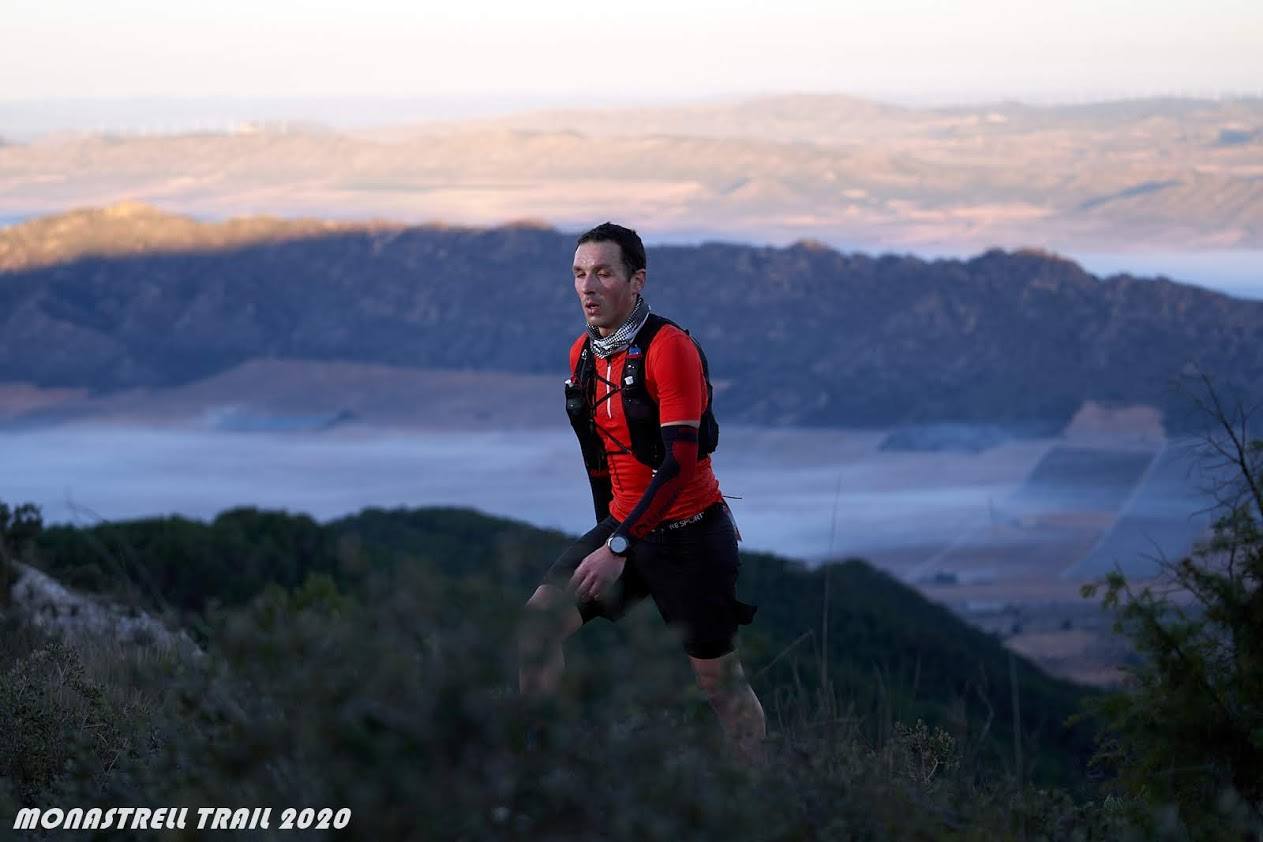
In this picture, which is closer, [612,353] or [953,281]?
[612,353]

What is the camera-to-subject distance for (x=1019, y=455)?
15025cm

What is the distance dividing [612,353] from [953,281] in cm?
16484

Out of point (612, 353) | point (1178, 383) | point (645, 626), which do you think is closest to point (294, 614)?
point (645, 626)

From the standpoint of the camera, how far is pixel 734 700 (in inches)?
158

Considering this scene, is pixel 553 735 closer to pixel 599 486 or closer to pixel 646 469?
pixel 646 469

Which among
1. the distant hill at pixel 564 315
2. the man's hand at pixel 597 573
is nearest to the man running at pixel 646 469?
the man's hand at pixel 597 573

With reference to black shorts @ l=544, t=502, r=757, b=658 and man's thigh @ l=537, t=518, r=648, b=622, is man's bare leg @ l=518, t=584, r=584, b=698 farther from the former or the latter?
black shorts @ l=544, t=502, r=757, b=658

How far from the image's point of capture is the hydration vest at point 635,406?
4469 mm

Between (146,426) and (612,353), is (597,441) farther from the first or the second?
(146,426)

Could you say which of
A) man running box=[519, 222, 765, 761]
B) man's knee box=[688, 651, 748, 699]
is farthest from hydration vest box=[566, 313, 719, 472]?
man's knee box=[688, 651, 748, 699]

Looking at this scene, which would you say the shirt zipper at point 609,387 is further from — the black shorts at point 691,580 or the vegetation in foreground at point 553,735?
the vegetation in foreground at point 553,735

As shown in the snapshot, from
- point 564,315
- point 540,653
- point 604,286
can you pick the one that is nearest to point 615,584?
point 604,286

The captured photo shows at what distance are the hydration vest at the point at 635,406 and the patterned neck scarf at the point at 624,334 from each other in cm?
2

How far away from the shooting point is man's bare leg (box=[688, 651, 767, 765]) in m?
3.60
